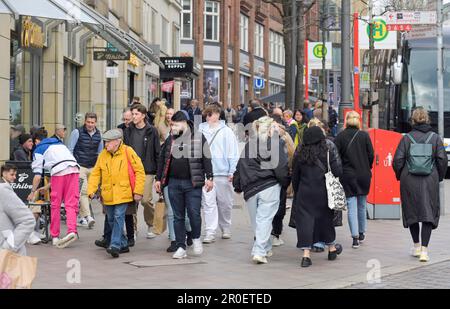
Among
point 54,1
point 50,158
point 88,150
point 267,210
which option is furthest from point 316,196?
point 54,1

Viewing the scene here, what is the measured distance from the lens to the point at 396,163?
10938 mm

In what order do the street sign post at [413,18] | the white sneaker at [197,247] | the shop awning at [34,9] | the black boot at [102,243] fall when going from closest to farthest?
the white sneaker at [197,247] < the black boot at [102,243] < the shop awning at [34,9] < the street sign post at [413,18]

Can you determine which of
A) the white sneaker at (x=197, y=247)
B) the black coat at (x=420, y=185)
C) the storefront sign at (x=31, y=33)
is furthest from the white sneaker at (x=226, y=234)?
the storefront sign at (x=31, y=33)

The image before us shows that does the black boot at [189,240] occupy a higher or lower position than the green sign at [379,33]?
lower

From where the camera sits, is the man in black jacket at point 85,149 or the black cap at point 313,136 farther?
the man in black jacket at point 85,149

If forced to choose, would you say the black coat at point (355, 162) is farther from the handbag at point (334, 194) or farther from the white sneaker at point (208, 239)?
the white sneaker at point (208, 239)

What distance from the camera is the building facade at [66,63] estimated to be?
613 inches

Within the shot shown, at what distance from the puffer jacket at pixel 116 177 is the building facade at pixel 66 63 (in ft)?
11.0

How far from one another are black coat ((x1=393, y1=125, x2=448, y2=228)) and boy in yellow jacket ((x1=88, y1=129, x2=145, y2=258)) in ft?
10.8

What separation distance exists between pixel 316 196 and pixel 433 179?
1562 mm

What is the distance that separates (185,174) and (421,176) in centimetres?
295

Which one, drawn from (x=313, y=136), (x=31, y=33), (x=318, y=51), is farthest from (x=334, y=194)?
(x=318, y=51)

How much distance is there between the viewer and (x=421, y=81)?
26.1 metres
